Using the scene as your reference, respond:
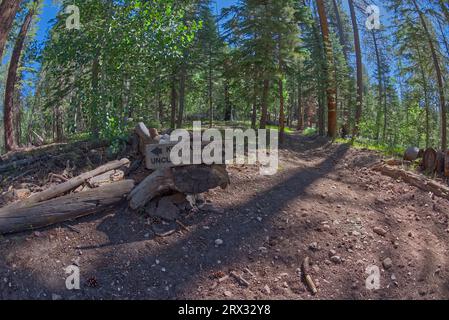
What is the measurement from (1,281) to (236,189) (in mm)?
3599

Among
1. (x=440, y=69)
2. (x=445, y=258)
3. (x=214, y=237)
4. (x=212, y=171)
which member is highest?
(x=440, y=69)

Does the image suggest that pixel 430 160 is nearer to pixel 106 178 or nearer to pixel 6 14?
pixel 106 178

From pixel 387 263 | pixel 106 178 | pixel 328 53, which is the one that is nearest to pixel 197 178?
pixel 106 178

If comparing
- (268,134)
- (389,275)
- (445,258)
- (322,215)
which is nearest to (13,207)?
(322,215)

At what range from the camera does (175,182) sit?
4.95 metres

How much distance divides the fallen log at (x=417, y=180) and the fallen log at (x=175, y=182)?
4.92m

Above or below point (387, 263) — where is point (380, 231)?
above

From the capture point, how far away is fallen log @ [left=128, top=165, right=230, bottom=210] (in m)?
4.83

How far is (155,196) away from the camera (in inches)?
195

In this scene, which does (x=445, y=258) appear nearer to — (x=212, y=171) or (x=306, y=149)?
Answer: (x=212, y=171)

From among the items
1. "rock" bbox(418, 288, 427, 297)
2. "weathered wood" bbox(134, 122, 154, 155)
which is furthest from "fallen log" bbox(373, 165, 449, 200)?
"weathered wood" bbox(134, 122, 154, 155)

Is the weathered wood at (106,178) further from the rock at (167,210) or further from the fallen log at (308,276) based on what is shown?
the fallen log at (308,276)

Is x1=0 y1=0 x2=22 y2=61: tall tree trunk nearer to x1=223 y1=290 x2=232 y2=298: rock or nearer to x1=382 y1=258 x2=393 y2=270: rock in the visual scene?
x1=223 y1=290 x2=232 y2=298: rock

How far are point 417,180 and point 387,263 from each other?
148 inches
